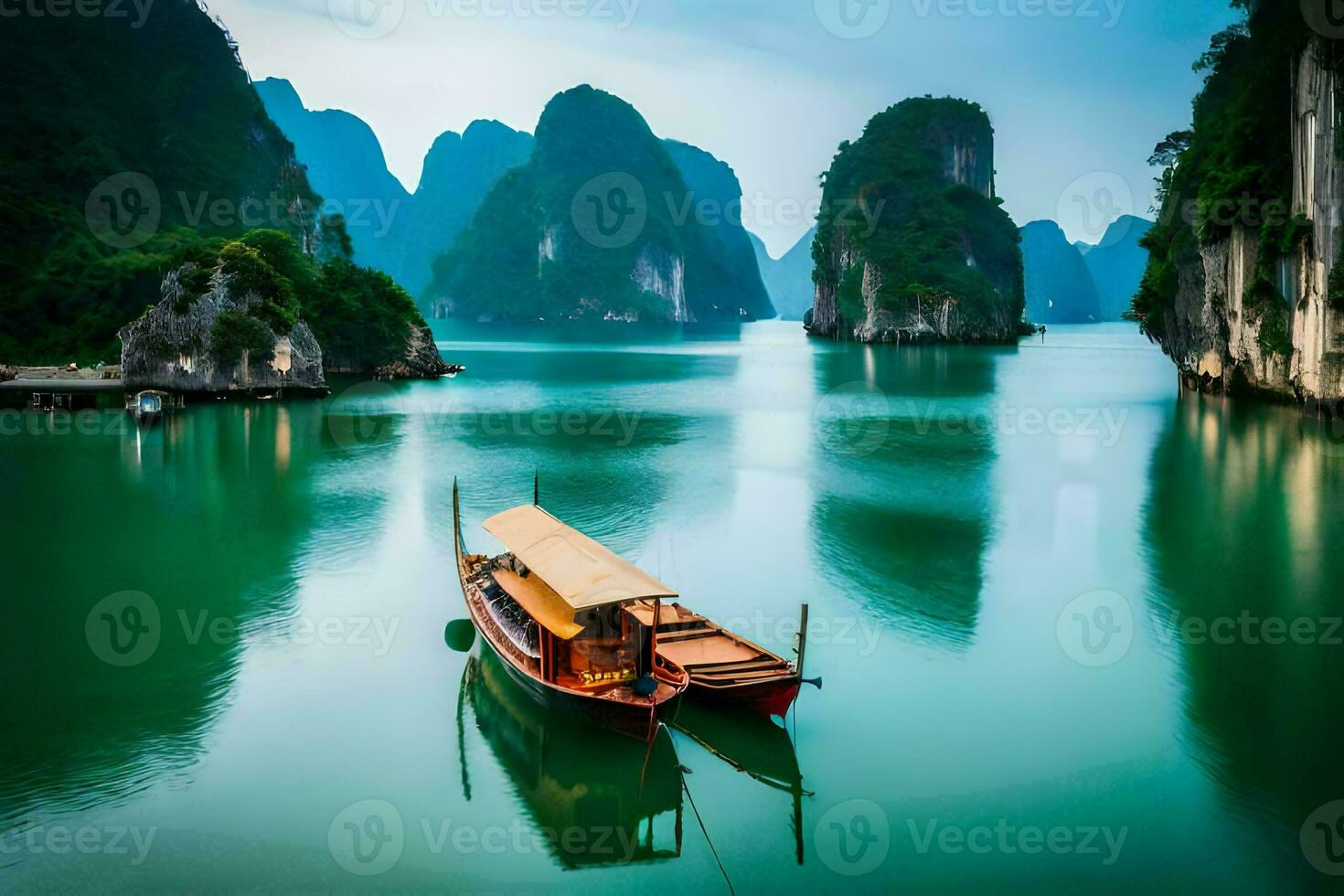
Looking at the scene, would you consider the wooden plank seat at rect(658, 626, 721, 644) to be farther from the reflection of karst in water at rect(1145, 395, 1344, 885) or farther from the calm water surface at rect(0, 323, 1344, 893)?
the reflection of karst in water at rect(1145, 395, 1344, 885)

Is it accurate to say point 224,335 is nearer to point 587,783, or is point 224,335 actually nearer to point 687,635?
point 687,635

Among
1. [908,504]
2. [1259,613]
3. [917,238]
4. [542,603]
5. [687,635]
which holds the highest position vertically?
[917,238]

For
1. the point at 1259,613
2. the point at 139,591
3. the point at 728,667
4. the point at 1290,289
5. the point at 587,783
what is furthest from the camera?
the point at 1290,289

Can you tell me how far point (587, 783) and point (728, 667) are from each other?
2.36 meters

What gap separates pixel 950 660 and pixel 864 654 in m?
1.36

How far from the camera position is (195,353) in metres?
50.8

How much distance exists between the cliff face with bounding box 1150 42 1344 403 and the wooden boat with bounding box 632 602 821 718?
3059 cm

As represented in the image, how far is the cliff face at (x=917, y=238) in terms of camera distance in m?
108

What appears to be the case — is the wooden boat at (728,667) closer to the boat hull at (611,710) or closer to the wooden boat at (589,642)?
the wooden boat at (589,642)

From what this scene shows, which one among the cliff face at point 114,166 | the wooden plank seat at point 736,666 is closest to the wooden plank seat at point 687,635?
the wooden plank seat at point 736,666

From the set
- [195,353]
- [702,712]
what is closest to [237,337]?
[195,353]

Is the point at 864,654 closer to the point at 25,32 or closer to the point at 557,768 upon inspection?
the point at 557,768

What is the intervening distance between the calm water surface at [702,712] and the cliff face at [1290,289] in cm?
495

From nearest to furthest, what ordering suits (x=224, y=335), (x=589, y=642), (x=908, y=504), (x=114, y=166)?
(x=589, y=642) < (x=908, y=504) < (x=224, y=335) < (x=114, y=166)
